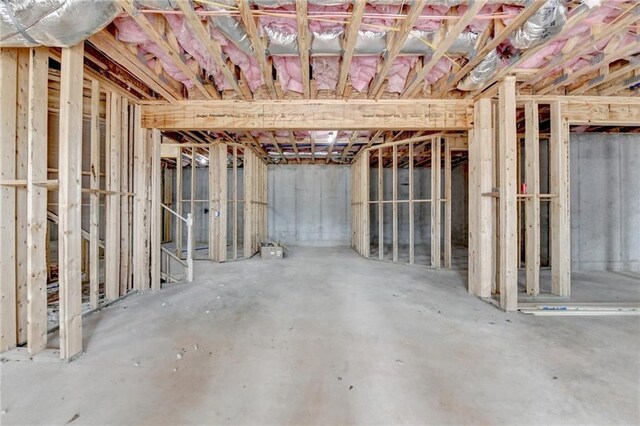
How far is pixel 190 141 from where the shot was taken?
23.1ft

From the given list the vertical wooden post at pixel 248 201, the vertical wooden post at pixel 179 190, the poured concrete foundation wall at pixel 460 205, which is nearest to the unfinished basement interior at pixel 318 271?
the vertical wooden post at pixel 248 201

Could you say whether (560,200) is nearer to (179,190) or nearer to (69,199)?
(69,199)

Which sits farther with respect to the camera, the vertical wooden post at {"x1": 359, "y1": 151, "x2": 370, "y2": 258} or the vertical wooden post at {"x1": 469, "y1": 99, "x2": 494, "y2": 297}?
the vertical wooden post at {"x1": 359, "y1": 151, "x2": 370, "y2": 258}

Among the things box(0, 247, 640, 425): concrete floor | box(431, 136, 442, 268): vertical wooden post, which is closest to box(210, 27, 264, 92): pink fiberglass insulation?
box(0, 247, 640, 425): concrete floor

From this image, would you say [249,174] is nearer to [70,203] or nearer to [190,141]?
[190,141]

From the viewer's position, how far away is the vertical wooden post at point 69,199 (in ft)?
7.11

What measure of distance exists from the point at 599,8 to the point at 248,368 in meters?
4.03

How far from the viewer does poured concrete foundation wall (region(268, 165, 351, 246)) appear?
32.3 feet

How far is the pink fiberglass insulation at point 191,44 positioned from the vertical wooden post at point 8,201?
4.28 feet

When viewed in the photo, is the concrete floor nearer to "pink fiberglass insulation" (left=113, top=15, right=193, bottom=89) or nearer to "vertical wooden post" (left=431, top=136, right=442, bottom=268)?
"vertical wooden post" (left=431, top=136, right=442, bottom=268)

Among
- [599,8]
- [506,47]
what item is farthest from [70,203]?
[599,8]

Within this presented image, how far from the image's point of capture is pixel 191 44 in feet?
9.21

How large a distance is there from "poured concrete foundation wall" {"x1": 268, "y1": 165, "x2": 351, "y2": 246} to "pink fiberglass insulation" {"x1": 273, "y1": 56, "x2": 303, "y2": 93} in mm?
6135

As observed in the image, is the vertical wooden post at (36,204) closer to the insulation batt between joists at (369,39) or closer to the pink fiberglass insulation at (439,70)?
the insulation batt between joists at (369,39)
